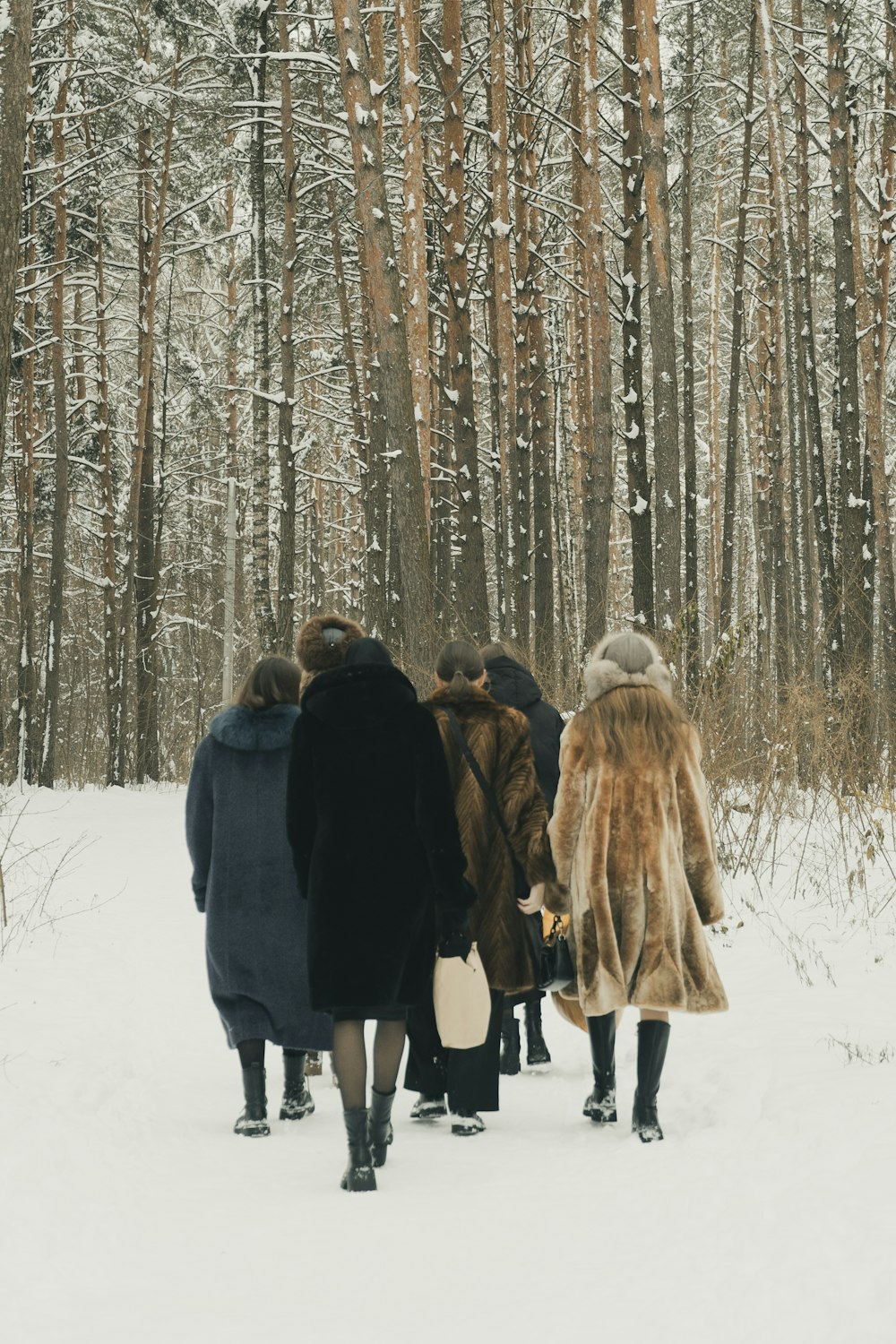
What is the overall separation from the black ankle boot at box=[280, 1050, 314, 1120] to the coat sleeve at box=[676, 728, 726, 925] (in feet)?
6.04

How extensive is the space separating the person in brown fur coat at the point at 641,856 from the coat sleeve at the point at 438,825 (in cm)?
60

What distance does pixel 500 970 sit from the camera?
18.5 ft

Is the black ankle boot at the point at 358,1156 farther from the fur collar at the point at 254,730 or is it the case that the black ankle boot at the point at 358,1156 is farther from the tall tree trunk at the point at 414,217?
the tall tree trunk at the point at 414,217

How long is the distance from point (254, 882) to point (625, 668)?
1.75m

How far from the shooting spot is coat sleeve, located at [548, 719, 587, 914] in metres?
5.32

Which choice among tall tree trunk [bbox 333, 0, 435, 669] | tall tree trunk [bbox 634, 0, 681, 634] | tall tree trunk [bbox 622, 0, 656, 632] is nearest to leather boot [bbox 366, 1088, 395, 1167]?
tall tree trunk [bbox 333, 0, 435, 669]

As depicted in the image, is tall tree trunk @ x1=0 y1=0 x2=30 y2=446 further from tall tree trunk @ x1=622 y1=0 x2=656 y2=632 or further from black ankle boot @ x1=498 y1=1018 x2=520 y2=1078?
tall tree trunk @ x1=622 y1=0 x2=656 y2=632

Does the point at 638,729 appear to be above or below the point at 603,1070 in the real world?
above

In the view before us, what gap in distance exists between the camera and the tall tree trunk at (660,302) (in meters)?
12.9

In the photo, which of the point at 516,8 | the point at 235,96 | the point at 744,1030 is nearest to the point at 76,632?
the point at 235,96

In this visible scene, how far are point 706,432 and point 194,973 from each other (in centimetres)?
3337

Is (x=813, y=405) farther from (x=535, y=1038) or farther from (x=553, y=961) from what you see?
(x=553, y=961)

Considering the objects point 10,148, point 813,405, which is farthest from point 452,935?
point 813,405

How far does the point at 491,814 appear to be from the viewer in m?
5.69
